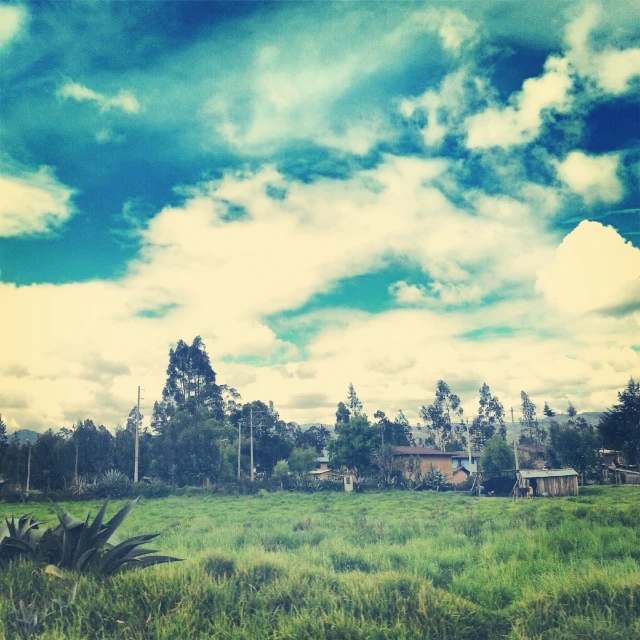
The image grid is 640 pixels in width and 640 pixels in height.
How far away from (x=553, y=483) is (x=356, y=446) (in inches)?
686

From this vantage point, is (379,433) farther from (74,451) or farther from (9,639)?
(9,639)

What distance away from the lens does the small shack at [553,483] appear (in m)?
31.3

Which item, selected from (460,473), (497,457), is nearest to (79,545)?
(497,457)

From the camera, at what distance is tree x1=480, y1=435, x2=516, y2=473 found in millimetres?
46938

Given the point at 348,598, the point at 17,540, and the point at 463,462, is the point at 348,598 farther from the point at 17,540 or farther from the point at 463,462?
the point at 463,462

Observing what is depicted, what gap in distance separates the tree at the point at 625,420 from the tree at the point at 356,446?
19294 millimetres

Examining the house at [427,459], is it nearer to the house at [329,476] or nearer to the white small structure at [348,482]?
the white small structure at [348,482]

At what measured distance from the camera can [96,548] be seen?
7176mm

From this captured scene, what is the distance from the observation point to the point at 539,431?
72688mm

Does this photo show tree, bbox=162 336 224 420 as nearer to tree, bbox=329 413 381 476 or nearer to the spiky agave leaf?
tree, bbox=329 413 381 476

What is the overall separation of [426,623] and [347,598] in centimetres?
110

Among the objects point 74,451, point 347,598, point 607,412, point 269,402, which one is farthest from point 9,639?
point 269,402

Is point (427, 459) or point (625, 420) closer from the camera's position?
point (625, 420)

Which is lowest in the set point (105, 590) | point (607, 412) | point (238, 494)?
point (238, 494)
